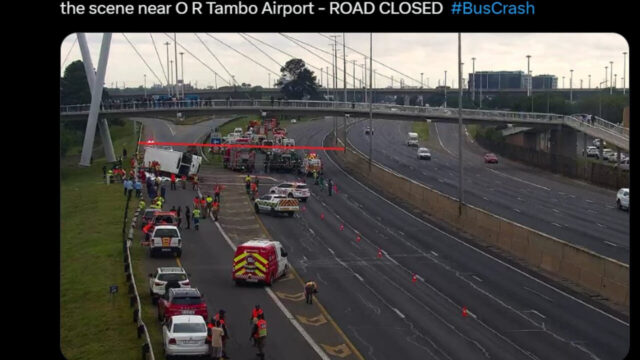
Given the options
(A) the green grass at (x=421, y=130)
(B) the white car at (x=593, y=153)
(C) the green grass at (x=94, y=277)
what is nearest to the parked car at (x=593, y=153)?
(B) the white car at (x=593, y=153)

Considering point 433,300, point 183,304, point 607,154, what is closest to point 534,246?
point 433,300

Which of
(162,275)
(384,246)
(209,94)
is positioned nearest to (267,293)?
(162,275)

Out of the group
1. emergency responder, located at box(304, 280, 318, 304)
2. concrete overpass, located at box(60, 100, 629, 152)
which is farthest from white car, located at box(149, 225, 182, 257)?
concrete overpass, located at box(60, 100, 629, 152)

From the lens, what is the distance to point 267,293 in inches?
1404

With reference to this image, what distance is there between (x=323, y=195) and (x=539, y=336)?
46.1 meters

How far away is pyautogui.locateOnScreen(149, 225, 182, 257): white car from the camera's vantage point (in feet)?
139

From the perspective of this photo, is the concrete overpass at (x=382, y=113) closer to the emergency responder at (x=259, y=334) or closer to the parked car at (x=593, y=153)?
the parked car at (x=593, y=153)

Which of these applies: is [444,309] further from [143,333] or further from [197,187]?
[197,187]

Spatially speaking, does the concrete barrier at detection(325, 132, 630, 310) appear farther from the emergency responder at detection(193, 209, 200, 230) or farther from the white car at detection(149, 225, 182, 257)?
the white car at detection(149, 225, 182, 257)

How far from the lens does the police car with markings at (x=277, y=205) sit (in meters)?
60.6

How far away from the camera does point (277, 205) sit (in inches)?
2384

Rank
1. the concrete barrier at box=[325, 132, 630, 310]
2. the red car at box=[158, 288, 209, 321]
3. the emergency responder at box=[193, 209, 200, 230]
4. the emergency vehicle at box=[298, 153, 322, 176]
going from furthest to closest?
the emergency vehicle at box=[298, 153, 322, 176], the emergency responder at box=[193, 209, 200, 230], the concrete barrier at box=[325, 132, 630, 310], the red car at box=[158, 288, 209, 321]

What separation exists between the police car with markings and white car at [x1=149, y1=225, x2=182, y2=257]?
703 inches
